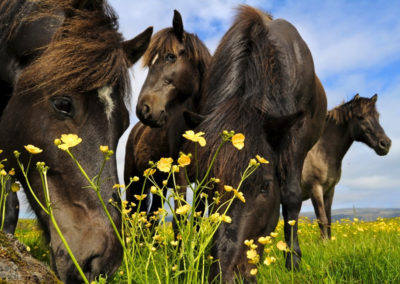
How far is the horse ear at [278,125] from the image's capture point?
3.53 metres

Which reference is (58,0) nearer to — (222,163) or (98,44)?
(98,44)

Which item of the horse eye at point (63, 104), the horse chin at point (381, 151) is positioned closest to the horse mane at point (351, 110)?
the horse chin at point (381, 151)

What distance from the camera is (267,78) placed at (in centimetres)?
413

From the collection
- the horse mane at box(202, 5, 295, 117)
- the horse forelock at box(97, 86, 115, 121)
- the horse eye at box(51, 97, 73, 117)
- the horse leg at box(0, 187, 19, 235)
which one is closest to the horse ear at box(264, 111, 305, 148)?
the horse mane at box(202, 5, 295, 117)

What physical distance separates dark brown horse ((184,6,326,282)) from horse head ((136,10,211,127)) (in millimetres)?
1083

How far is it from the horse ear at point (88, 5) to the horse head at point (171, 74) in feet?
7.37

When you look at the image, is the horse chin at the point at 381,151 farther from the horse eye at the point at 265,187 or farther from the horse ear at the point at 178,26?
the horse eye at the point at 265,187

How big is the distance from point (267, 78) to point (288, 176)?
1.09 metres

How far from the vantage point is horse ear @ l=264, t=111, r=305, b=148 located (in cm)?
353

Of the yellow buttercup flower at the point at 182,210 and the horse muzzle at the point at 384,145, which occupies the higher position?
the horse muzzle at the point at 384,145

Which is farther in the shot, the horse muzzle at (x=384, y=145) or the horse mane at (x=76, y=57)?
the horse muzzle at (x=384, y=145)

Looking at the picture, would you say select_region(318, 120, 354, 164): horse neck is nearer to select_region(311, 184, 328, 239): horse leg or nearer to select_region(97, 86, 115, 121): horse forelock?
select_region(311, 184, 328, 239): horse leg

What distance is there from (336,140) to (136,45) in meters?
8.80

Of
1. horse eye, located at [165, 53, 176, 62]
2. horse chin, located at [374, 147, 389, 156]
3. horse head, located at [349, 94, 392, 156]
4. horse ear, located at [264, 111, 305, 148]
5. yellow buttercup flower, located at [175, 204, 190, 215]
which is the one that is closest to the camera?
yellow buttercup flower, located at [175, 204, 190, 215]
